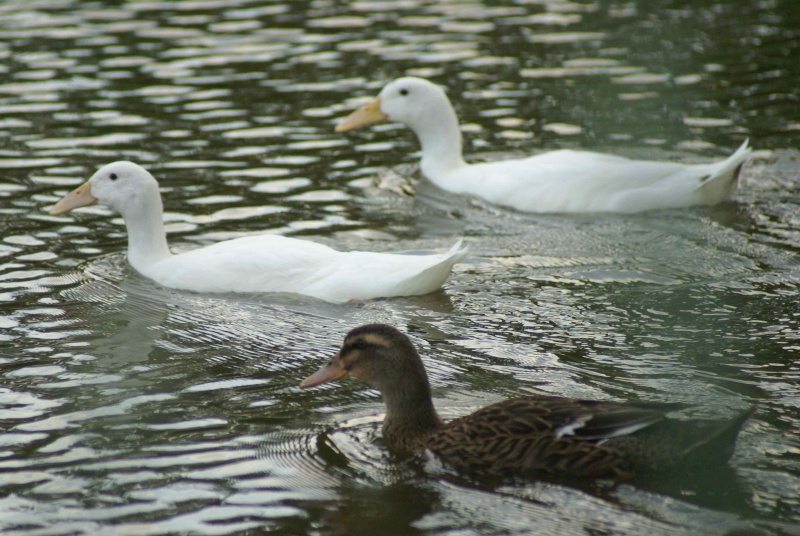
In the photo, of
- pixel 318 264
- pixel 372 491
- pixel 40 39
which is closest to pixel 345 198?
pixel 318 264

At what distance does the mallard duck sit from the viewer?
14.5 ft

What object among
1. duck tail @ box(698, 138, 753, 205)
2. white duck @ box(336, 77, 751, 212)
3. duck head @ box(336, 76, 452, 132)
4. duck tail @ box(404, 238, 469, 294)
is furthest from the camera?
duck head @ box(336, 76, 452, 132)

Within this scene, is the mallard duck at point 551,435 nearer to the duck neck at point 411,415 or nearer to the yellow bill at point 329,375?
the duck neck at point 411,415

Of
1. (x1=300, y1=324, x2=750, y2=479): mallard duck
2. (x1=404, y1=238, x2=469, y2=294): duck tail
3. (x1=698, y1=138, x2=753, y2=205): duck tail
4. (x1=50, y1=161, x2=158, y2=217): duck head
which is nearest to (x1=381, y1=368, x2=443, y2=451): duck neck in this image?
(x1=300, y1=324, x2=750, y2=479): mallard duck

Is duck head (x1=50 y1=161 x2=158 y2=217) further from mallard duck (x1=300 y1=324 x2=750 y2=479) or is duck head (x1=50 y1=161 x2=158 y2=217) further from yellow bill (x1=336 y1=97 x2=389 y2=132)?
mallard duck (x1=300 y1=324 x2=750 y2=479)

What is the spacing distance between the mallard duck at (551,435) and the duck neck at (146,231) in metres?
2.98

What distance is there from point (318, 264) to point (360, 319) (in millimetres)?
599

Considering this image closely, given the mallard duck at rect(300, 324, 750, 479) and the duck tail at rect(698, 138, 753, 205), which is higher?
the duck tail at rect(698, 138, 753, 205)

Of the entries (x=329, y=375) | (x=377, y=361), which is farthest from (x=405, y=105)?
(x=377, y=361)

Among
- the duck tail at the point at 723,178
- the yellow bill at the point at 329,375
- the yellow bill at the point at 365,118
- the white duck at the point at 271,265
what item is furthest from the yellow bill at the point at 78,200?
the duck tail at the point at 723,178

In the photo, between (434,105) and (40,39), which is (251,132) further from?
(40,39)

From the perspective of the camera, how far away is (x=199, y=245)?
316 inches

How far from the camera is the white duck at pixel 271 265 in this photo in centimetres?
678

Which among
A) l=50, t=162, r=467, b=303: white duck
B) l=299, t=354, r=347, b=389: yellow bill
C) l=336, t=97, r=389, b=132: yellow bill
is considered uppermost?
l=336, t=97, r=389, b=132: yellow bill
